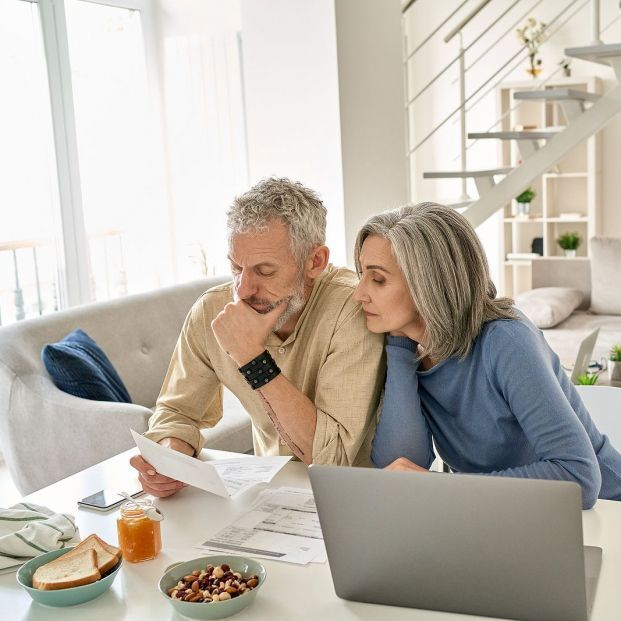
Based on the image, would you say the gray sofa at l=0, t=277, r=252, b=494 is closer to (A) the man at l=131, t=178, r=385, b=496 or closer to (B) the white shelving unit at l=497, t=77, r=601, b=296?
(A) the man at l=131, t=178, r=385, b=496

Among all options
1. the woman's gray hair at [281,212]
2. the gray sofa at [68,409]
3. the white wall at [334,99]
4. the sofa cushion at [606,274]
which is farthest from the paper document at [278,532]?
the sofa cushion at [606,274]

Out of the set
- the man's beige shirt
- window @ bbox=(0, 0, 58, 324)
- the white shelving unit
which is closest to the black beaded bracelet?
the man's beige shirt

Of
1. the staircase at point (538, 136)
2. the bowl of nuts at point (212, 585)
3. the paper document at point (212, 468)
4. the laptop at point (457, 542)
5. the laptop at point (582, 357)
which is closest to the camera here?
the laptop at point (457, 542)

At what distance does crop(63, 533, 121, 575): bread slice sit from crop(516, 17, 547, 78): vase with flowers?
5.88 m

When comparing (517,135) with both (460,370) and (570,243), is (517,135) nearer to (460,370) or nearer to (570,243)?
(570,243)

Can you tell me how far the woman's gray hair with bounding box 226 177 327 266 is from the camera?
69.4 inches

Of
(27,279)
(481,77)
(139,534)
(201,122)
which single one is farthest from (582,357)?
(481,77)

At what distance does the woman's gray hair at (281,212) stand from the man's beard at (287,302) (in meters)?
0.06

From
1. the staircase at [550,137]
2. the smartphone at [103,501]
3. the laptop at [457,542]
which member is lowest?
the smartphone at [103,501]

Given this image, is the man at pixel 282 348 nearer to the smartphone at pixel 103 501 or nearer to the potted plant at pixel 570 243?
the smartphone at pixel 103 501

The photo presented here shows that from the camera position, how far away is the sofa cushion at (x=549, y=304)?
5.02m

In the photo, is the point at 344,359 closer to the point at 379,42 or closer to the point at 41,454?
the point at 41,454

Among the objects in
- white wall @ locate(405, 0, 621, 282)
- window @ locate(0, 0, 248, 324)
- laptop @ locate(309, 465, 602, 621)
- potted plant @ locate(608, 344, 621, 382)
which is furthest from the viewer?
white wall @ locate(405, 0, 621, 282)

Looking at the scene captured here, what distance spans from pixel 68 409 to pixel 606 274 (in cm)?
364
